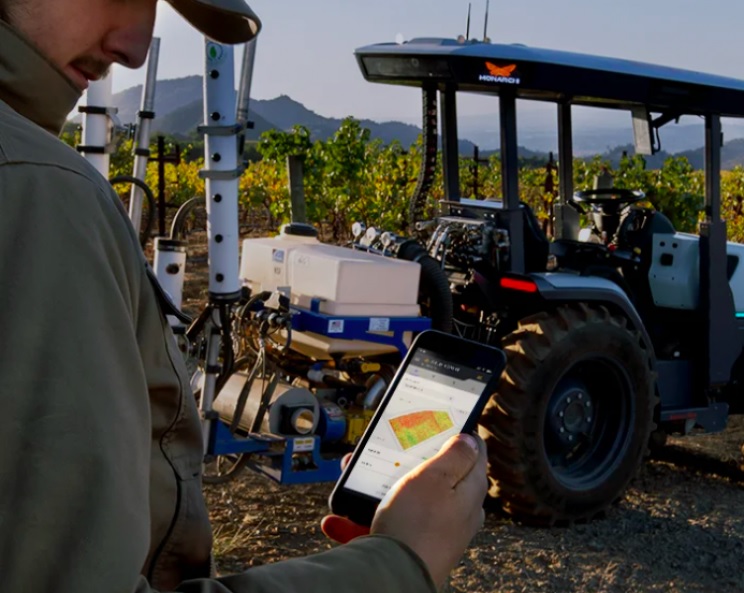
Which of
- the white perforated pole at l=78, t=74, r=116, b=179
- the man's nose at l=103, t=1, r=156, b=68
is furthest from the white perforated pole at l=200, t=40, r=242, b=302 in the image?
the man's nose at l=103, t=1, r=156, b=68

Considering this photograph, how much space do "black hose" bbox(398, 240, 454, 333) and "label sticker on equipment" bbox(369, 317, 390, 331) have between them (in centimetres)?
29

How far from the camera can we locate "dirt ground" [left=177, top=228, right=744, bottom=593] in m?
4.46

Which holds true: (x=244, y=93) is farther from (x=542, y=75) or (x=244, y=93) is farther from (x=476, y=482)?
(x=476, y=482)

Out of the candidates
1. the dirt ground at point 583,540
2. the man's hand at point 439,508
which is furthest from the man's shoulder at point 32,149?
the dirt ground at point 583,540

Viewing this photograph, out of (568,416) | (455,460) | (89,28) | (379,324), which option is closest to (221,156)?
(379,324)

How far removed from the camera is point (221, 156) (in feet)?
14.3

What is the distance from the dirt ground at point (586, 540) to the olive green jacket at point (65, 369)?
145 inches

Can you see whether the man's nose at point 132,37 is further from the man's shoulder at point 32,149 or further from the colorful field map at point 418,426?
the colorful field map at point 418,426

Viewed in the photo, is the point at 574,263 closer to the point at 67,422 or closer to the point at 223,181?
the point at 223,181

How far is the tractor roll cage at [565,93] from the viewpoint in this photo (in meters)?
4.82

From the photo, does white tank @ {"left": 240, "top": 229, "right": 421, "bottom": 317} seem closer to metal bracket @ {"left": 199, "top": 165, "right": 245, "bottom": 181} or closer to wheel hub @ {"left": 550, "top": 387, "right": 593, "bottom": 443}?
metal bracket @ {"left": 199, "top": 165, "right": 245, "bottom": 181}

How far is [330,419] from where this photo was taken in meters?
4.88

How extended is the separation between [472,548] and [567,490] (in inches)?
25.2

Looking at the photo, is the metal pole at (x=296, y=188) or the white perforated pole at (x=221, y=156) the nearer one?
the white perforated pole at (x=221, y=156)
